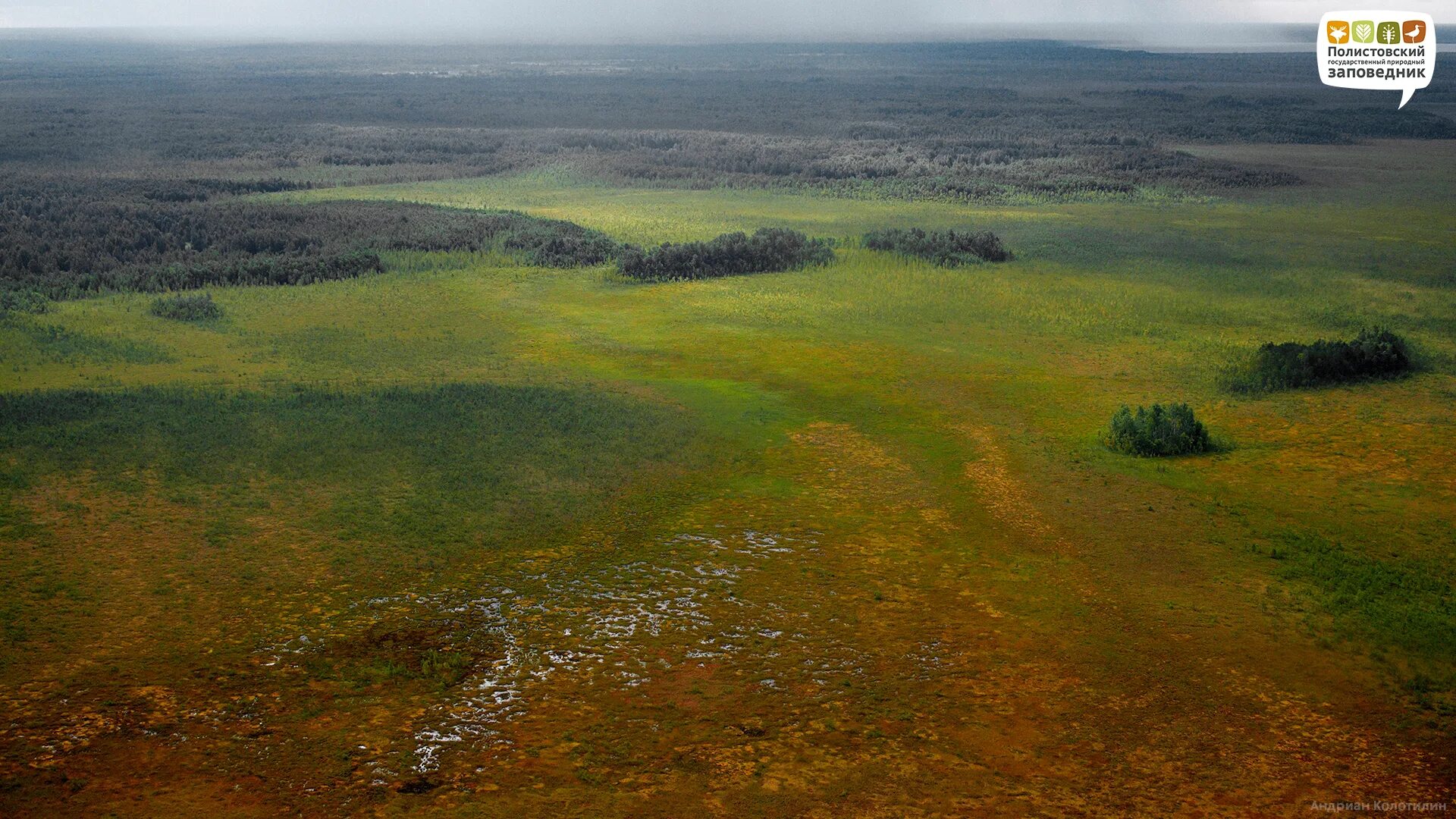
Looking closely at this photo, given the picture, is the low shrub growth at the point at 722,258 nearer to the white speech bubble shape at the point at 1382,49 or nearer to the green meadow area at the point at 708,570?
the green meadow area at the point at 708,570

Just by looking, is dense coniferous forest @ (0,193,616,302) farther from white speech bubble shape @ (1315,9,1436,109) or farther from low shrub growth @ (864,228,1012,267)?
white speech bubble shape @ (1315,9,1436,109)

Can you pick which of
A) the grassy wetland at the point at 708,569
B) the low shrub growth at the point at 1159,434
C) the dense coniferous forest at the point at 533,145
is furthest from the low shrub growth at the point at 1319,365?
the dense coniferous forest at the point at 533,145

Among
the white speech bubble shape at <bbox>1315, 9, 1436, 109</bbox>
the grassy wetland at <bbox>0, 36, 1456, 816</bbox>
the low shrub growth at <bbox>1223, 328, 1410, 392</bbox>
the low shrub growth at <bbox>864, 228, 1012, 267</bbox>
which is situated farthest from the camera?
the white speech bubble shape at <bbox>1315, 9, 1436, 109</bbox>

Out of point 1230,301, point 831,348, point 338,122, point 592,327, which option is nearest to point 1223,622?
point 831,348

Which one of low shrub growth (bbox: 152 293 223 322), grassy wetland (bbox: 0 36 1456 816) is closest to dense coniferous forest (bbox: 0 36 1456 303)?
low shrub growth (bbox: 152 293 223 322)

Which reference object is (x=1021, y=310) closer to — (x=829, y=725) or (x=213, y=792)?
(x=829, y=725)

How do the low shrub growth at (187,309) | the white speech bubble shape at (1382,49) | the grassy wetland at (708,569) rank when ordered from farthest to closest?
the white speech bubble shape at (1382,49)
the low shrub growth at (187,309)
the grassy wetland at (708,569)
